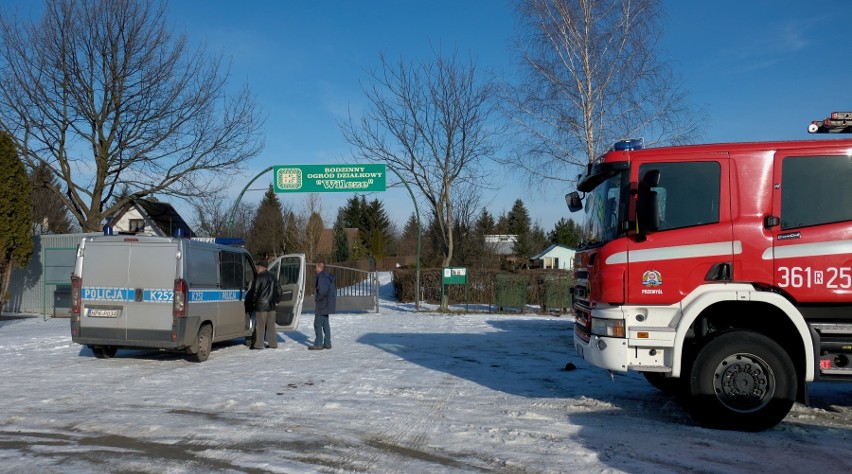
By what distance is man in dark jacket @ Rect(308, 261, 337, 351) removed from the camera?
13.9 metres

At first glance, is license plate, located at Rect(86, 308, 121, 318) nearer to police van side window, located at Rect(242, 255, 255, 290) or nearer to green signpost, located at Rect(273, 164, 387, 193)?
police van side window, located at Rect(242, 255, 255, 290)

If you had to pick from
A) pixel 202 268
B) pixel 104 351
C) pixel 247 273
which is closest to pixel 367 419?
pixel 202 268

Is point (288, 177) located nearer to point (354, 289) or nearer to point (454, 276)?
point (354, 289)

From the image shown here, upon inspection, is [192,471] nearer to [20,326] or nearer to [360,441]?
Result: [360,441]

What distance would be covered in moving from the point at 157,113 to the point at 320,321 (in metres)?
13.3

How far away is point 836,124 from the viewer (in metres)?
8.78

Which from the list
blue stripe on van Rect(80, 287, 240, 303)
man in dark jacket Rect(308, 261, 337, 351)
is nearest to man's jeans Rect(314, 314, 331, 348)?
man in dark jacket Rect(308, 261, 337, 351)

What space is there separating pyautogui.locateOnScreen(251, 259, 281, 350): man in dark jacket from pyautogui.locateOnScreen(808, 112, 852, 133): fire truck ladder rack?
31.3 ft

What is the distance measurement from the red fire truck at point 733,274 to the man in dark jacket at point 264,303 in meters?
7.75

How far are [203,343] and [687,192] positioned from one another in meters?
8.40

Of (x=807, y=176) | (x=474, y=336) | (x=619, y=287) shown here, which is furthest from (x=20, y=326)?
(x=807, y=176)

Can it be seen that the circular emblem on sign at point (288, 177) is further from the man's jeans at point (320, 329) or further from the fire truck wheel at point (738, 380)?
the fire truck wheel at point (738, 380)

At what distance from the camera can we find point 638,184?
741 centimetres

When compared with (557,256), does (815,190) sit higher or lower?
lower
